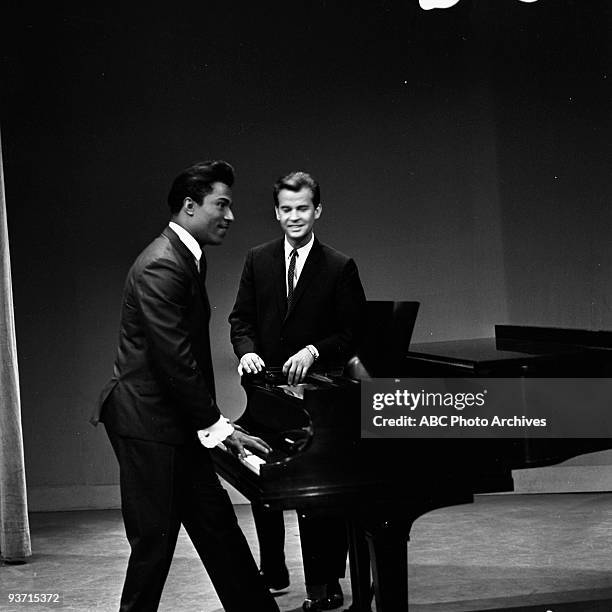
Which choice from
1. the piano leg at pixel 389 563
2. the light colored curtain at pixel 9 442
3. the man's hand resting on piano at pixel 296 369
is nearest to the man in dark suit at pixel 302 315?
the man's hand resting on piano at pixel 296 369

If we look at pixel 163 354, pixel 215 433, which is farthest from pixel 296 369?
pixel 163 354

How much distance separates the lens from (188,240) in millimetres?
3453

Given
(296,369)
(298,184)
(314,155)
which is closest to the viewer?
(296,369)

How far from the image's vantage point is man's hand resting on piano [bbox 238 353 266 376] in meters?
3.90

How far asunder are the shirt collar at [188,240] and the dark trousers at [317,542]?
3.63 feet

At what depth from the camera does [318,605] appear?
4168 millimetres

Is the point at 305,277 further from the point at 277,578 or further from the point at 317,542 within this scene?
the point at 277,578

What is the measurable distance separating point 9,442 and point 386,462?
2.74m

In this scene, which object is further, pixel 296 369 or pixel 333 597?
pixel 333 597

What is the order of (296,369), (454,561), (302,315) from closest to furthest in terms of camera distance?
(296,369), (302,315), (454,561)

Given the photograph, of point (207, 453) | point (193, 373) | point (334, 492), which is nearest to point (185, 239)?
point (193, 373)

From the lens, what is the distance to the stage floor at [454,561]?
4.39 metres

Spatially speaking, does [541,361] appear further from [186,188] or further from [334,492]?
[186,188]

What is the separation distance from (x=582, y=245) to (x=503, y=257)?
51 centimetres
